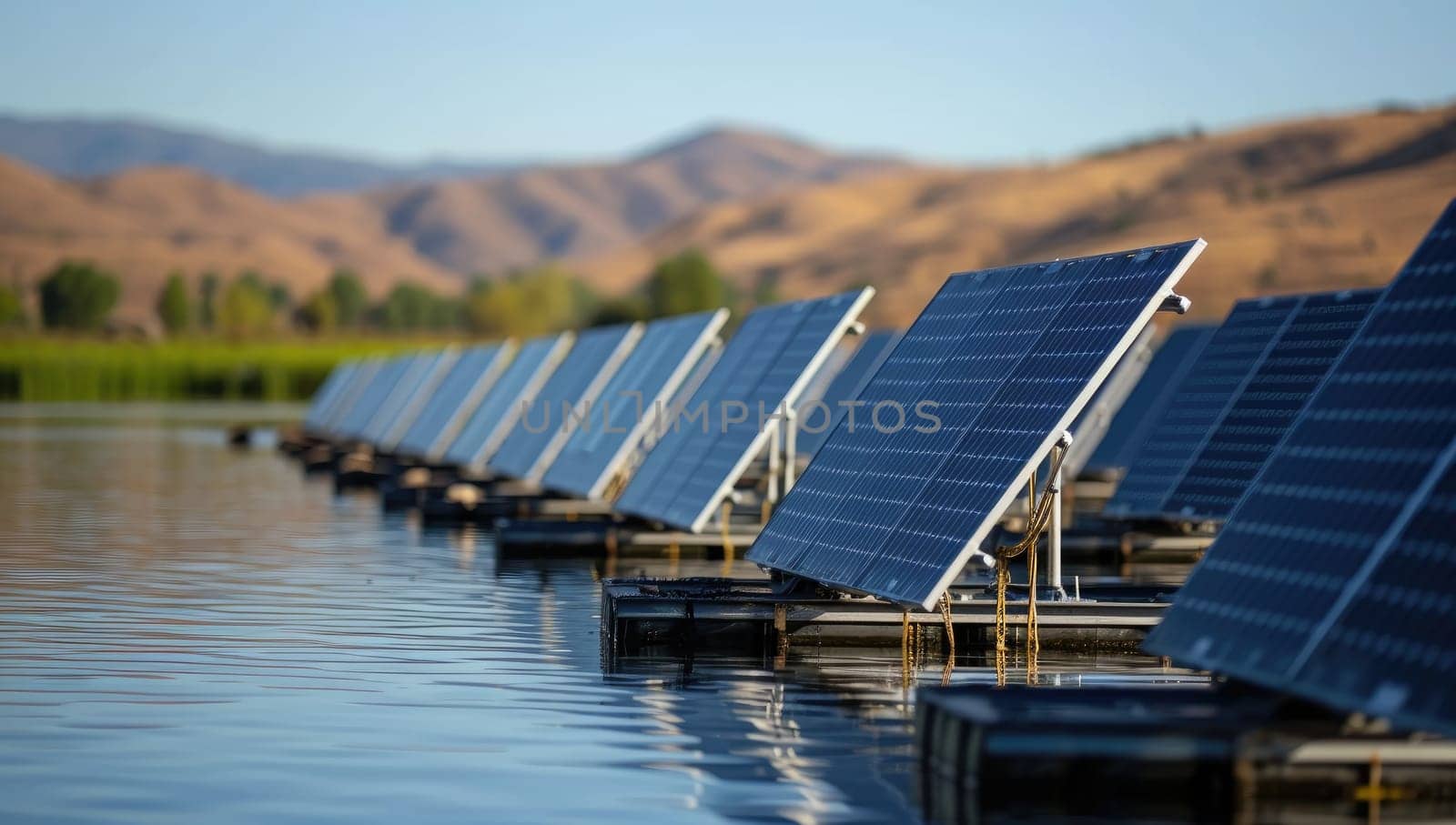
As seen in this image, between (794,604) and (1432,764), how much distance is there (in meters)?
8.30

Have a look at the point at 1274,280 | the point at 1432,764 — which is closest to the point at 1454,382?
→ the point at 1432,764

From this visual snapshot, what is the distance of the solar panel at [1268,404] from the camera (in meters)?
26.5

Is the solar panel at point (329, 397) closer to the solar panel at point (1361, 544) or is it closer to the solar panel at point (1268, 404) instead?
the solar panel at point (1268, 404)

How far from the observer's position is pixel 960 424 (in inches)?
790

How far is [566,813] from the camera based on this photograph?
1316 cm

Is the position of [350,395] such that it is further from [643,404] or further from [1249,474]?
[1249,474]

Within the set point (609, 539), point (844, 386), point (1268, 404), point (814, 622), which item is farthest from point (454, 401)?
point (814, 622)

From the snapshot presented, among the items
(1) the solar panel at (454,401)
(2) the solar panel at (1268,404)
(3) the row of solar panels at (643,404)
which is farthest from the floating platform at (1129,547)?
(1) the solar panel at (454,401)

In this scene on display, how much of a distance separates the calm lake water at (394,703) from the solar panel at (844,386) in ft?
55.0

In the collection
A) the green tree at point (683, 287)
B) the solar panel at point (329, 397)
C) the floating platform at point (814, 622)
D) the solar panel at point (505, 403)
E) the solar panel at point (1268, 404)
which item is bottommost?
the floating platform at point (814, 622)

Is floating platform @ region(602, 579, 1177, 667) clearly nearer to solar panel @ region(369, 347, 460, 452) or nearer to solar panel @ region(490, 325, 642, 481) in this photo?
solar panel @ region(490, 325, 642, 481)

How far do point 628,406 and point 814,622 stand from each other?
15.2 metres

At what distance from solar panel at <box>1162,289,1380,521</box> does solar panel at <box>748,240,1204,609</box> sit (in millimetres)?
4971

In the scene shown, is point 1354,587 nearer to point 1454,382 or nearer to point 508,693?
point 1454,382
